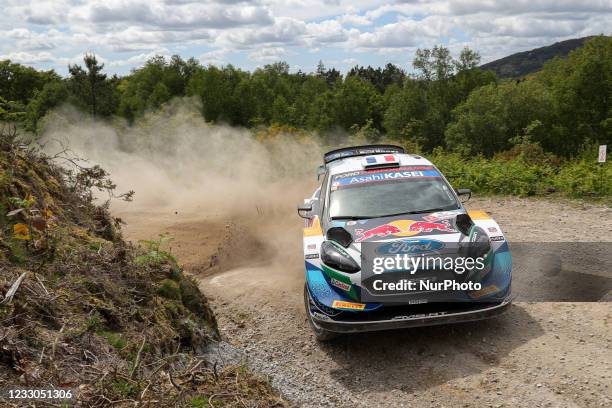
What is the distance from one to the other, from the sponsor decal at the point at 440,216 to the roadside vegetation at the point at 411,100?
32208 millimetres

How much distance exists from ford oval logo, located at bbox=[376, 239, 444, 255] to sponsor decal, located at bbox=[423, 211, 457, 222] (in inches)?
25.6

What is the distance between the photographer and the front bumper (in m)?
5.69

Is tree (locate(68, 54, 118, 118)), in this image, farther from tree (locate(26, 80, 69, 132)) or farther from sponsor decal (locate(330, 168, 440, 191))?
sponsor decal (locate(330, 168, 440, 191))

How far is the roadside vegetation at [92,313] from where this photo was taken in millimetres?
4066

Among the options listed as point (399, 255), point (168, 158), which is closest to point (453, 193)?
point (399, 255)

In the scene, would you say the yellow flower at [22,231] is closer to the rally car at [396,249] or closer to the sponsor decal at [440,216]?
the rally car at [396,249]

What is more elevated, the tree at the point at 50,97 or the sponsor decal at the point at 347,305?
the tree at the point at 50,97

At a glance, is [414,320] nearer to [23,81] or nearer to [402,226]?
[402,226]

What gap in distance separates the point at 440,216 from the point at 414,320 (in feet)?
5.19

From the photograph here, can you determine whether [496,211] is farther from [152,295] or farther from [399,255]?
[152,295]

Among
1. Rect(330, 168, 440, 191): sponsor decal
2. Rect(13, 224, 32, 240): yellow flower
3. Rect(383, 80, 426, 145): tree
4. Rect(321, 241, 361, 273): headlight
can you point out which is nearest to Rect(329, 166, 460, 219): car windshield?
Rect(330, 168, 440, 191): sponsor decal

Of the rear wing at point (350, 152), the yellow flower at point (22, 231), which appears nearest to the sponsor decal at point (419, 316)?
the yellow flower at point (22, 231)

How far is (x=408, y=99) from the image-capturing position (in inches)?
2901

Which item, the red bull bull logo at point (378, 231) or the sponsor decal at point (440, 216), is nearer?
the red bull bull logo at point (378, 231)
